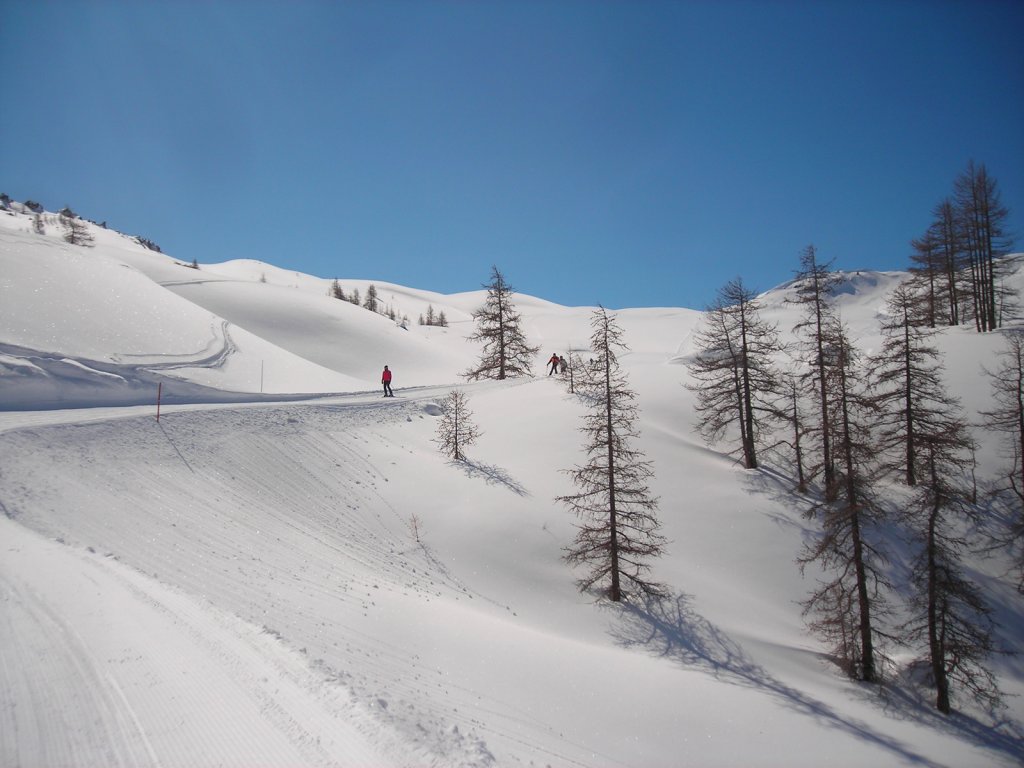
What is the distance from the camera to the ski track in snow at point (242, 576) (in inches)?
251

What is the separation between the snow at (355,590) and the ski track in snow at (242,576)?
0.06m

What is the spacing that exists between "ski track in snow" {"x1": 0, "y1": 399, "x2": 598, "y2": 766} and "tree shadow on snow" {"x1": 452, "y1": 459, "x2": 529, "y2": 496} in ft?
11.4

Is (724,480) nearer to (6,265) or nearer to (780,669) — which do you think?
(780,669)

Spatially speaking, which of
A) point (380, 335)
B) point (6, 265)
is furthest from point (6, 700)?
point (380, 335)

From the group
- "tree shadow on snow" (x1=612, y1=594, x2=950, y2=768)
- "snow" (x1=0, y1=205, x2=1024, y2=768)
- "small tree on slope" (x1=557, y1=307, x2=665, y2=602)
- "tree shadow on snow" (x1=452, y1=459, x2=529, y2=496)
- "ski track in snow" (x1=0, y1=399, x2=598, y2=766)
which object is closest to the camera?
"ski track in snow" (x1=0, y1=399, x2=598, y2=766)

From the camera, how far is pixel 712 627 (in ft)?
47.2

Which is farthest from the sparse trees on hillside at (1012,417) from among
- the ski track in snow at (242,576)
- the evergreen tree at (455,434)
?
the ski track in snow at (242,576)

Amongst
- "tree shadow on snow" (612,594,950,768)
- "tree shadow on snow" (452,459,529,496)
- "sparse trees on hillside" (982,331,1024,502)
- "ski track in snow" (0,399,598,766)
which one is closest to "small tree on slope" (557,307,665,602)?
"tree shadow on snow" (612,594,950,768)

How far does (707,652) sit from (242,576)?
12529 millimetres

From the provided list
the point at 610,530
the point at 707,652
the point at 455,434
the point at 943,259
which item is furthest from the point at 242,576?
the point at 943,259

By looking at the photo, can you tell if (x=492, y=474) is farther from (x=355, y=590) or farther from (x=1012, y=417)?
(x=1012, y=417)

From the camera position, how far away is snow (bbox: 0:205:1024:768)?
6617 millimetres

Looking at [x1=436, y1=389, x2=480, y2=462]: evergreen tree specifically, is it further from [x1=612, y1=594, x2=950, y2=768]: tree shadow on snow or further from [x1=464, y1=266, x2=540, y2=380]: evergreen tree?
[x1=464, y1=266, x2=540, y2=380]: evergreen tree

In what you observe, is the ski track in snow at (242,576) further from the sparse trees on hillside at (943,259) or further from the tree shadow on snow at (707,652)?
the sparse trees on hillside at (943,259)
